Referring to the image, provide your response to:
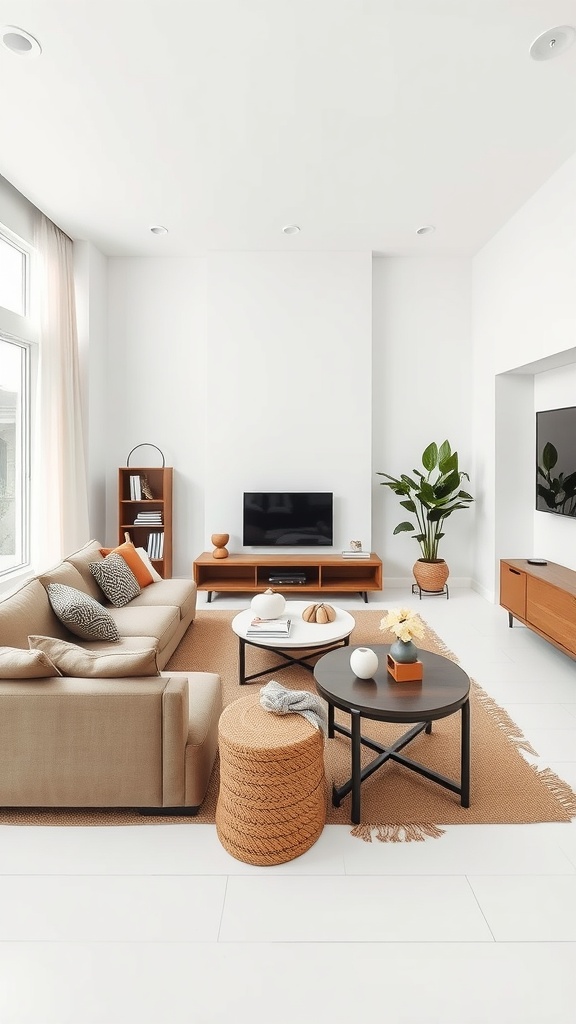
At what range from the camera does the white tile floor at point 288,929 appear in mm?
1375

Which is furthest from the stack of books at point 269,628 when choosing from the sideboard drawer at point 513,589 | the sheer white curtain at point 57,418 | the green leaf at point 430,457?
the green leaf at point 430,457

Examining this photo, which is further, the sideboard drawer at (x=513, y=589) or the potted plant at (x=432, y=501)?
the potted plant at (x=432, y=501)

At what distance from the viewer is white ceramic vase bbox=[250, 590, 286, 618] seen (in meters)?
3.38

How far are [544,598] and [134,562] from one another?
8.98ft

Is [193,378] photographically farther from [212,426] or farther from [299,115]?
[299,115]

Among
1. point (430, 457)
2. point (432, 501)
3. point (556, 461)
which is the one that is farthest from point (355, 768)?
point (430, 457)

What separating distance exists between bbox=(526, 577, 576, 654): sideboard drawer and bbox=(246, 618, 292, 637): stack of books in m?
1.63

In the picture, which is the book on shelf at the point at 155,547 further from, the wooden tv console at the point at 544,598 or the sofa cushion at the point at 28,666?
the sofa cushion at the point at 28,666

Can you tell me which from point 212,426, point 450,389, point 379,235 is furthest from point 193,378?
point 450,389

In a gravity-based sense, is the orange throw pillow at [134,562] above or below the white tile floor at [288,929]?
above

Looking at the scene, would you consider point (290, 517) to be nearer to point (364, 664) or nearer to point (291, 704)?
point (364, 664)

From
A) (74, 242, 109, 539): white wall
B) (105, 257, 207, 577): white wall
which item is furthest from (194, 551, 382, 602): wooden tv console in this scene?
(74, 242, 109, 539): white wall

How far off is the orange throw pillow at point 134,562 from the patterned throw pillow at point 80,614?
1.07 m

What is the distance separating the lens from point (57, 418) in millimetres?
4773
